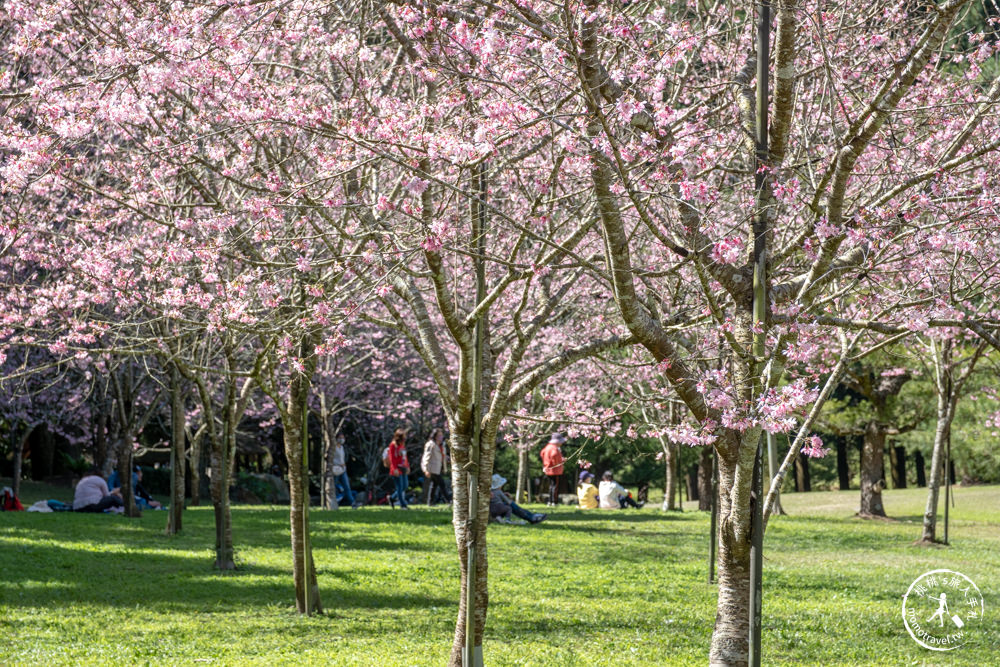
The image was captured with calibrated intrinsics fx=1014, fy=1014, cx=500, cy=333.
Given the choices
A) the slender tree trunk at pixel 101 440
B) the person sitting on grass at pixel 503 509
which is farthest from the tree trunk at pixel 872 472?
the slender tree trunk at pixel 101 440

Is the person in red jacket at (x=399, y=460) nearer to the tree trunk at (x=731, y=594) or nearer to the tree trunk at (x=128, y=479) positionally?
the tree trunk at (x=128, y=479)

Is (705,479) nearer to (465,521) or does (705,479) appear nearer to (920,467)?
(920,467)

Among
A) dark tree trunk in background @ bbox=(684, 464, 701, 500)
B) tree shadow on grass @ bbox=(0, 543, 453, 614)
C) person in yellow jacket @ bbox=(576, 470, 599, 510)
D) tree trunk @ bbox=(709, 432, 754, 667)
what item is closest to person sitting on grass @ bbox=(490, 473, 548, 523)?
person in yellow jacket @ bbox=(576, 470, 599, 510)

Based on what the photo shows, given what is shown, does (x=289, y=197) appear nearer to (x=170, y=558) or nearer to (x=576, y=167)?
(x=576, y=167)

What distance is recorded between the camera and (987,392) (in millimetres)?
20906

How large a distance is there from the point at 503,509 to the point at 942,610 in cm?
867

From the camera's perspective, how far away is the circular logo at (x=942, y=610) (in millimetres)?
9250

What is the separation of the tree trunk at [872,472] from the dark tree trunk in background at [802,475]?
565 inches

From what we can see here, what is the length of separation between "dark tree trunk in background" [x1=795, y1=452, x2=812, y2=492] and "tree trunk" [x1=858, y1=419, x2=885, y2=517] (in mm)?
14338

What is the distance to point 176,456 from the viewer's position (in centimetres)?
1523

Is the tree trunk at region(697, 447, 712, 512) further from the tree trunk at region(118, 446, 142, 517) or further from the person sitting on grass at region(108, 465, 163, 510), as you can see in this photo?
the tree trunk at region(118, 446, 142, 517)

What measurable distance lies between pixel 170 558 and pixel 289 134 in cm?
738

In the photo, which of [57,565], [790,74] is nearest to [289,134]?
[790,74]

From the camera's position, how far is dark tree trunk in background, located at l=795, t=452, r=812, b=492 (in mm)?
38562
